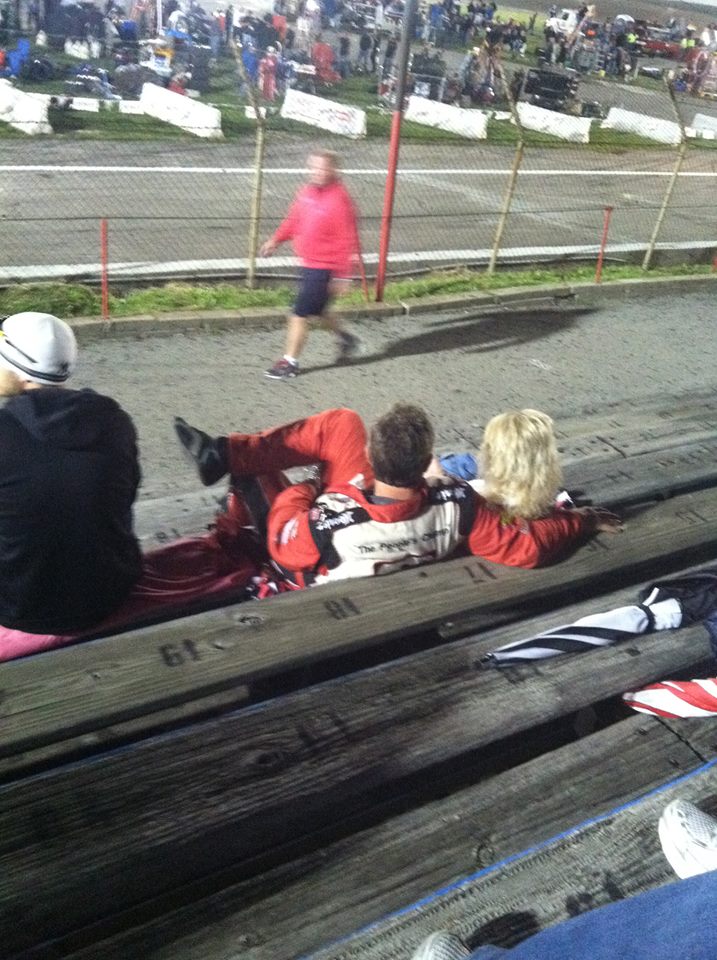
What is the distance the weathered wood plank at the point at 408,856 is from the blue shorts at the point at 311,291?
6.11 metres

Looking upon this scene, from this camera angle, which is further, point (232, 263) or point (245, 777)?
point (232, 263)

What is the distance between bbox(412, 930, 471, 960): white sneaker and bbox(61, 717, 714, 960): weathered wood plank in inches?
5.7

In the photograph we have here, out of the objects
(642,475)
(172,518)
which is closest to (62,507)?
(172,518)

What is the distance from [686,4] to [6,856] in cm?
3417

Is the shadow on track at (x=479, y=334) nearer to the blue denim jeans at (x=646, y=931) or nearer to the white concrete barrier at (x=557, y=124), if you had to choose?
the blue denim jeans at (x=646, y=931)

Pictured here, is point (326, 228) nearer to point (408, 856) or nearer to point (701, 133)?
point (408, 856)

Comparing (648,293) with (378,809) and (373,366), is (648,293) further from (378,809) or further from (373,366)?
(378,809)

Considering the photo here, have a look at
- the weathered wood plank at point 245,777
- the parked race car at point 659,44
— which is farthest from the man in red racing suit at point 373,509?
the parked race car at point 659,44

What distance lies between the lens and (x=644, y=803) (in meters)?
2.14

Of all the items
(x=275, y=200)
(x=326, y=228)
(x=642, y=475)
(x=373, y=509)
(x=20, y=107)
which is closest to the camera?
(x=373, y=509)

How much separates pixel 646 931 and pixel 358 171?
18.5 metres

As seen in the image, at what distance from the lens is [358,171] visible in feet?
61.0

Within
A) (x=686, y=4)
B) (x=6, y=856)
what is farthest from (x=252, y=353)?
(x=686, y=4)

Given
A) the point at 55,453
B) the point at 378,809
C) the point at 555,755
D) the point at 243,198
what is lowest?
the point at 243,198
